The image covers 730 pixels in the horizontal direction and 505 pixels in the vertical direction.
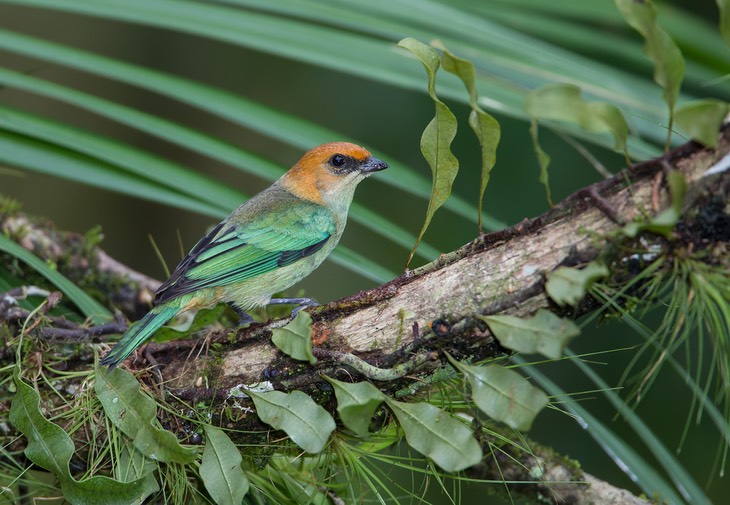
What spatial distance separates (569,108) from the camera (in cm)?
175

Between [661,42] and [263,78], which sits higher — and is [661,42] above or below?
above

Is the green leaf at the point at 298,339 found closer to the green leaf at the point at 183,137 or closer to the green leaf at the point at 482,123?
the green leaf at the point at 482,123

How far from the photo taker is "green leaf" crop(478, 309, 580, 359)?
5.99 ft

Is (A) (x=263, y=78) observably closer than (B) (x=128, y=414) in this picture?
No

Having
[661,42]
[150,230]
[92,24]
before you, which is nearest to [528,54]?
[661,42]

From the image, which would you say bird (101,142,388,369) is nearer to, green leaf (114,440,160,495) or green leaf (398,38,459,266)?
green leaf (114,440,160,495)

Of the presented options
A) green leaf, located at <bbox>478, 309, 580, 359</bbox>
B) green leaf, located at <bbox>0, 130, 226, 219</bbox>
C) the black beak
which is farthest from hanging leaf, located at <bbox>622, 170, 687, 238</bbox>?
the black beak

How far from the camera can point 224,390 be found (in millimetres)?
2408

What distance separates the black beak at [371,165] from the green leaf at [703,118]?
7.05 ft

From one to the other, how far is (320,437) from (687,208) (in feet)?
3.38

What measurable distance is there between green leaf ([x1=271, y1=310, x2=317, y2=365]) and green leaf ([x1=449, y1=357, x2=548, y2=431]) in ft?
1.43

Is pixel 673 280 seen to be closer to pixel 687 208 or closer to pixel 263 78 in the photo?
pixel 687 208

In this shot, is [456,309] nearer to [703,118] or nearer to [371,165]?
[703,118]

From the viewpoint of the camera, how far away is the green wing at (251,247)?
3277 mm
